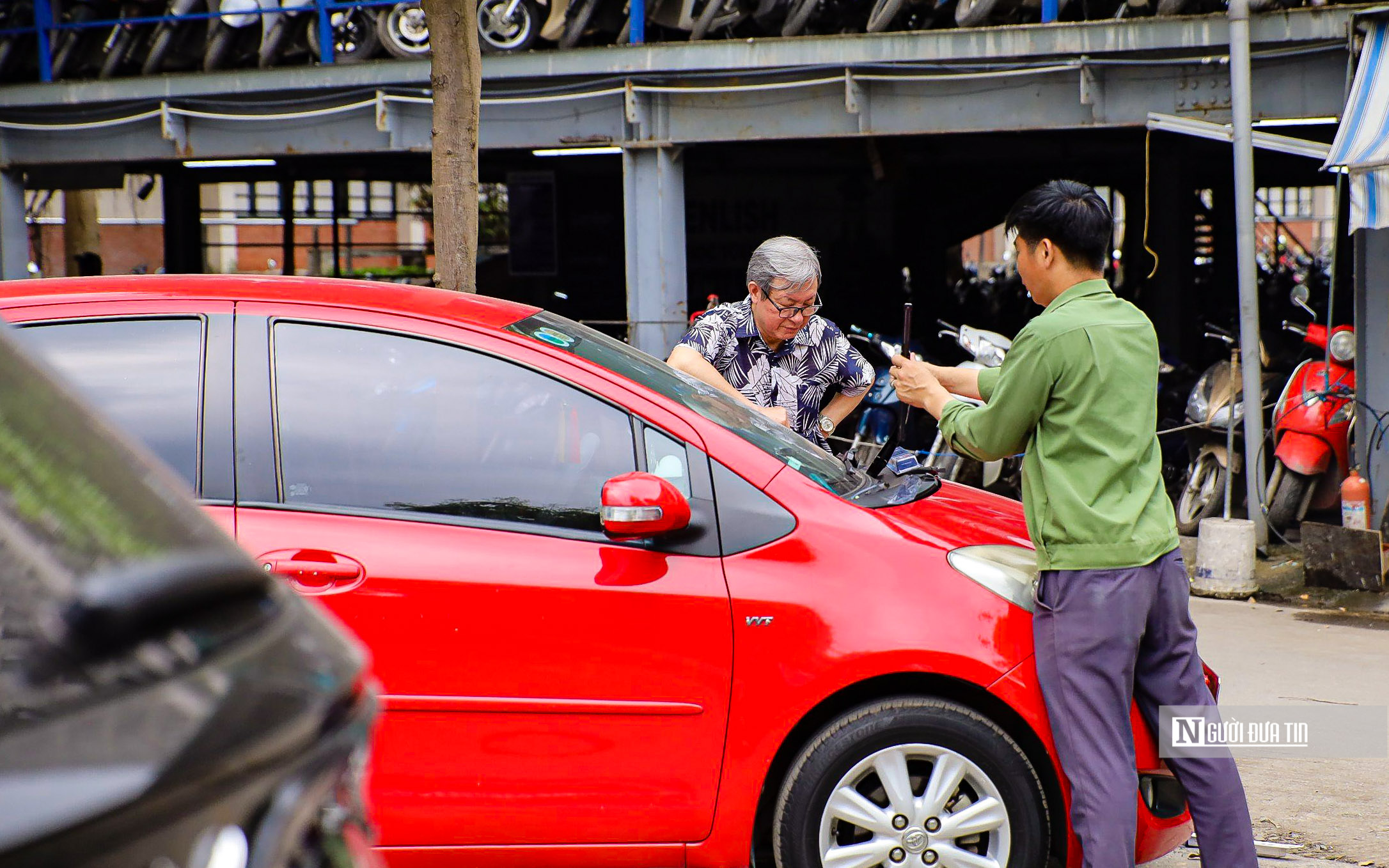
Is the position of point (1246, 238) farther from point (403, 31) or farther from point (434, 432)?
point (403, 31)

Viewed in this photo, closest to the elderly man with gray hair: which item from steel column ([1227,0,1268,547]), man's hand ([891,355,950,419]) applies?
man's hand ([891,355,950,419])

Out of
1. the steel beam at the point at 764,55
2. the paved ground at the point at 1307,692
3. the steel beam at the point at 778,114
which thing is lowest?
the paved ground at the point at 1307,692

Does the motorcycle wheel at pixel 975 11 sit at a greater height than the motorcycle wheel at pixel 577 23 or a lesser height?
lesser

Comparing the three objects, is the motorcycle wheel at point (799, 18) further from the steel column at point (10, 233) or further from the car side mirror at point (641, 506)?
the car side mirror at point (641, 506)

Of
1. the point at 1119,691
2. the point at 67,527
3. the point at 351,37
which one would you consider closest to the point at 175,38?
the point at 351,37

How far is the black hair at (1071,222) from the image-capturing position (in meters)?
3.16

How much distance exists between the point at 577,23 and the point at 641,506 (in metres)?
8.18

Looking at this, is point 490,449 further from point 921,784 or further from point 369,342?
point 921,784

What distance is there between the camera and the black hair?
10.4 feet

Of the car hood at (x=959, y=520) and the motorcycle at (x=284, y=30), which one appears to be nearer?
the car hood at (x=959, y=520)

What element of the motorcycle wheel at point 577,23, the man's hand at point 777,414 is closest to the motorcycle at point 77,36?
the motorcycle wheel at point 577,23

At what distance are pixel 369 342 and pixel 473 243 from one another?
120 inches

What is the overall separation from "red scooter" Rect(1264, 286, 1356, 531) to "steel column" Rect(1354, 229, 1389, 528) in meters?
0.11

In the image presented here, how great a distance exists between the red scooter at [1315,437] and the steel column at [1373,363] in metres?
0.11
